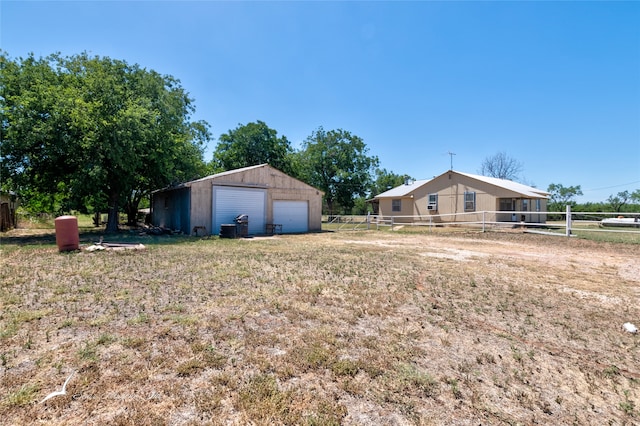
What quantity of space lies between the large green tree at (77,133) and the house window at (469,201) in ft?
62.2

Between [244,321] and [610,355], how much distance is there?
150 inches

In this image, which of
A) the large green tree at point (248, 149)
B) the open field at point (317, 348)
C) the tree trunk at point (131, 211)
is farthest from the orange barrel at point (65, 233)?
the large green tree at point (248, 149)

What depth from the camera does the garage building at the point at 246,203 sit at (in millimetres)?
14555

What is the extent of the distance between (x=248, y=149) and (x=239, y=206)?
737 inches

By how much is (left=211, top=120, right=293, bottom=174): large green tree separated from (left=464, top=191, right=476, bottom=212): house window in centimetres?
1922

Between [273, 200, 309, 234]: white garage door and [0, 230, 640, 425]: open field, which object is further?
[273, 200, 309, 234]: white garage door

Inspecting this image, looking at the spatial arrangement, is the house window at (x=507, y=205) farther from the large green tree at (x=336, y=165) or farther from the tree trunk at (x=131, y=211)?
the tree trunk at (x=131, y=211)

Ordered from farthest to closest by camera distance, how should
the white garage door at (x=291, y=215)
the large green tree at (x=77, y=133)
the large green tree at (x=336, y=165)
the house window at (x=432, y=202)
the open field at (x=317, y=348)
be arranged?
the large green tree at (x=336, y=165) → the house window at (x=432, y=202) → the white garage door at (x=291, y=215) → the large green tree at (x=77, y=133) → the open field at (x=317, y=348)

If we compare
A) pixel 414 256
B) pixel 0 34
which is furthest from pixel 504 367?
pixel 0 34

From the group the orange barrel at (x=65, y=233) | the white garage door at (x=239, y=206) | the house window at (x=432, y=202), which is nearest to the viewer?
the orange barrel at (x=65, y=233)

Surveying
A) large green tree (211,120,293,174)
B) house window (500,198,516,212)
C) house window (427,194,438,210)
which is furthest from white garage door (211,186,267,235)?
large green tree (211,120,293,174)

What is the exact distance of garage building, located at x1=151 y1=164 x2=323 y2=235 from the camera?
14.6m

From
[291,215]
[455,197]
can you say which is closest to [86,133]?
A: [291,215]

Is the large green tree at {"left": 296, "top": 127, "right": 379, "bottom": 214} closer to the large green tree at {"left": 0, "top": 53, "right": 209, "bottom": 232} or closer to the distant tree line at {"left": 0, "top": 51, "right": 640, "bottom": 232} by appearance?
the distant tree line at {"left": 0, "top": 51, "right": 640, "bottom": 232}
